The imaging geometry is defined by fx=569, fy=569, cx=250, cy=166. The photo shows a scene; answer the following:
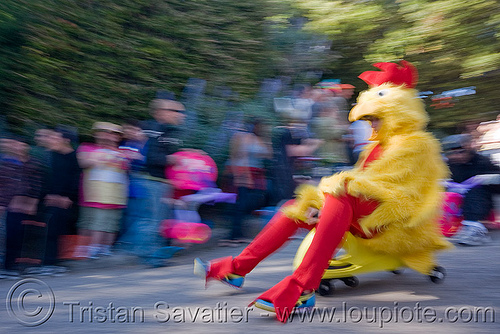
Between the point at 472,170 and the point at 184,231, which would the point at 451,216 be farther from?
the point at 184,231

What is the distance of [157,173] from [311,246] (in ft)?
8.67

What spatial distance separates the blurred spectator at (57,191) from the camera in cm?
570

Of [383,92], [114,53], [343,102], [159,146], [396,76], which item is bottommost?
[159,146]

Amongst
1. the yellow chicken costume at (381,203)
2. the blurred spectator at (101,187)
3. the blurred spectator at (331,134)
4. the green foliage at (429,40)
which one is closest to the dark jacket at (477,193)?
the blurred spectator at (331,134)

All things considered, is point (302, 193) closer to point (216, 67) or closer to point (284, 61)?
point (216, 67)

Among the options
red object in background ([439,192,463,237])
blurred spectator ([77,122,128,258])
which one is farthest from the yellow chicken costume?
red object in background ([439,192,463,237])

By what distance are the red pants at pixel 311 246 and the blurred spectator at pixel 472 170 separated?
3.90 m

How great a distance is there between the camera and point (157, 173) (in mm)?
5746

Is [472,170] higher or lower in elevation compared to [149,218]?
higher

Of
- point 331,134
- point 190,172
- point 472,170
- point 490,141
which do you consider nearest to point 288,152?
point 331,134

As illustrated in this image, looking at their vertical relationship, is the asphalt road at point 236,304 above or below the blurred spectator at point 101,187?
below

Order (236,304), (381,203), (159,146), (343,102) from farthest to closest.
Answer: (343,102), (159,146), (236,304), (381,203)

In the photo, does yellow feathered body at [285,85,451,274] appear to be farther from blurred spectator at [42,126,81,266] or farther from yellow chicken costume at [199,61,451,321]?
blurred spectator at [42,126,81,266]

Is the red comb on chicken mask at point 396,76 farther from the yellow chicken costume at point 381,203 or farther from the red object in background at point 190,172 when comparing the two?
the red object in background at point 190,172
